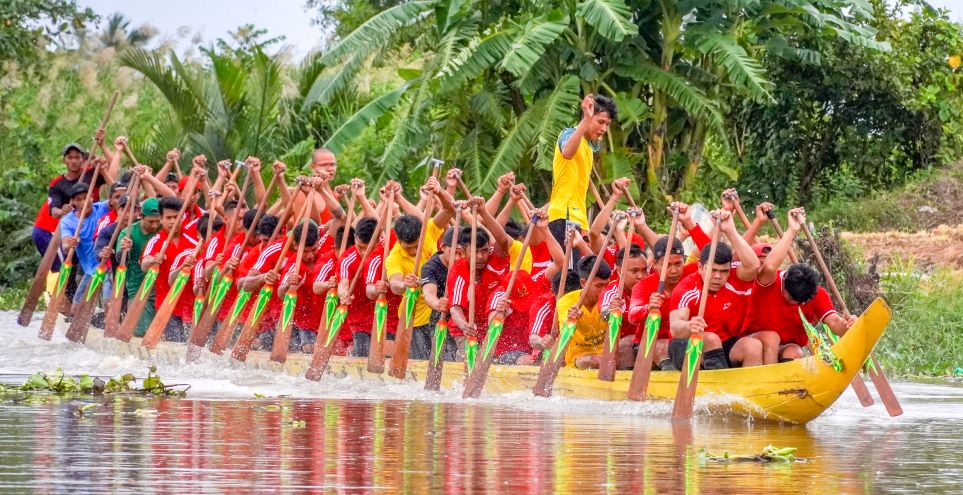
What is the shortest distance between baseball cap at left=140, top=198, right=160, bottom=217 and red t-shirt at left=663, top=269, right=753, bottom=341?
6493mm

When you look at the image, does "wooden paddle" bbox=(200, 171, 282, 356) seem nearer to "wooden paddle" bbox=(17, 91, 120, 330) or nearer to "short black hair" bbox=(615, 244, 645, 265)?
"wooden paddle" bbox=(17, 91, 120, 330)

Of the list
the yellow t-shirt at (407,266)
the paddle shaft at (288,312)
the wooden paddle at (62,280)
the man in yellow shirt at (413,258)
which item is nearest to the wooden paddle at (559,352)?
the man in yellow shirt at (413,258)

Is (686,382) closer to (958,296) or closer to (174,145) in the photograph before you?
(958,296)

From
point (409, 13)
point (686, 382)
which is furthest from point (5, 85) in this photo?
point (686, 382)

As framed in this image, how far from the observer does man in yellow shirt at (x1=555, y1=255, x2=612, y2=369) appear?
1048cm

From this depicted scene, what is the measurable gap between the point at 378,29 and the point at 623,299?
7626 mm

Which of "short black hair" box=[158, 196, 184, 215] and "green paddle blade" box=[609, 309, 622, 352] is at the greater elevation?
"short black hair" box=[158, 196, 184, 215]

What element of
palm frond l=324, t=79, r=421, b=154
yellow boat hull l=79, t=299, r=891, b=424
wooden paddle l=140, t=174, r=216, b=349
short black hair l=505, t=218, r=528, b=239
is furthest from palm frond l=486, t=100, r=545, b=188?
yellow boat hull l=79, t=299, r=891, b=424

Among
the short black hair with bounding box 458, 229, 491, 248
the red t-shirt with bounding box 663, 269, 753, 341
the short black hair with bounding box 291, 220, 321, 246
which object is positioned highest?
the short black hair with bounding box 291, 220, 321, 246

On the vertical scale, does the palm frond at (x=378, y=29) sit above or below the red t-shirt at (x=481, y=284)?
above

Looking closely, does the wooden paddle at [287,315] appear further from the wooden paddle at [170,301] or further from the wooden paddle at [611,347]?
the wooden paddle at [611,347]

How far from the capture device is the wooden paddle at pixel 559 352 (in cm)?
1034

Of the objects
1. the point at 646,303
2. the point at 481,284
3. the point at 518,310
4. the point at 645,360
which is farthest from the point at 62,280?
the point at 645,360

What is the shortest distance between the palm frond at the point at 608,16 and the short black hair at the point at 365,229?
3.86 metres
